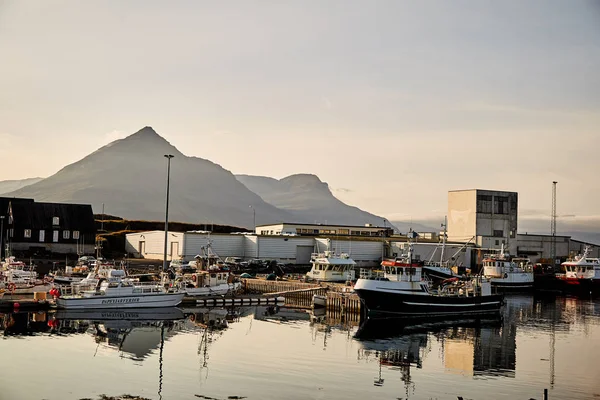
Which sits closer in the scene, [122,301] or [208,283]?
[122,301]

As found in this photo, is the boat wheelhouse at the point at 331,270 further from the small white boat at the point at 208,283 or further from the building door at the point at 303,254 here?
the building door at the point at 303,254

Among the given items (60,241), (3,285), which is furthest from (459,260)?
(3,285)

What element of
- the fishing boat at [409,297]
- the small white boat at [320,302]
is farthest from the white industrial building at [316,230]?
the fishing boat at [409,297]

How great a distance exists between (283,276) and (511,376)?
117 feet

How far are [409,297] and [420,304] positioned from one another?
3.30ft

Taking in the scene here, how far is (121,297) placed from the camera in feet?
139

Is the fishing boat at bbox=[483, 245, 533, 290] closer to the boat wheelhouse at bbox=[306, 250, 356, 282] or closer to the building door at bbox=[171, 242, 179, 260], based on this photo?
the boat wheelhouse at bbox=[306, 250, 356, 282]

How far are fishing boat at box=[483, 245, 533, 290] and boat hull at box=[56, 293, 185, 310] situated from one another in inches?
1377

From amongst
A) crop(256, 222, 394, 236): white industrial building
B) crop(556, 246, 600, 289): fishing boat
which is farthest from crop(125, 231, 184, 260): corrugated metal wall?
crop(556, 246, 600, 289): fishing boat

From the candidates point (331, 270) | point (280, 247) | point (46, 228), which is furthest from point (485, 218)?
point (46, 228)

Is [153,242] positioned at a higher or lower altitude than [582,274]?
higher

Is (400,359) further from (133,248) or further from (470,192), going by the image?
(470,192)

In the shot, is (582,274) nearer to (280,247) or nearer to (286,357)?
(280,247)

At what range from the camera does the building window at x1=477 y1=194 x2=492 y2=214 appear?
83.2 meters
